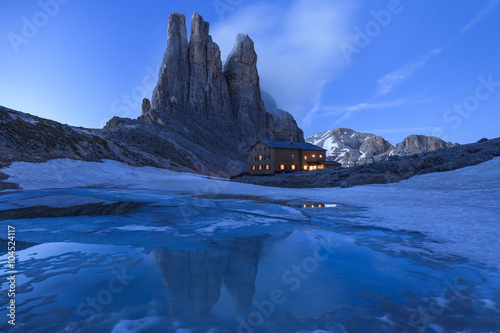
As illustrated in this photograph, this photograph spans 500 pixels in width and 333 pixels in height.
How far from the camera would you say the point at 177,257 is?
4.63 meters

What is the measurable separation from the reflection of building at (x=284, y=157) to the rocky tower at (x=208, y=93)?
37.3 m

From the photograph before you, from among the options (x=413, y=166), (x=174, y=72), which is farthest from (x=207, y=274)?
(x=174, y=72)

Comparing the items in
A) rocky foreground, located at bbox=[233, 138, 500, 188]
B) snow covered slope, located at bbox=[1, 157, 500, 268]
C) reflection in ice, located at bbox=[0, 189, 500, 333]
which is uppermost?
rocky foreground, located at bbox=[233, 138, 500, 188]

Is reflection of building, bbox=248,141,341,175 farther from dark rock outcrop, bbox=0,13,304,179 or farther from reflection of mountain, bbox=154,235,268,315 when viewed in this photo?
reflection of mountain, bbox=154,235,268,315

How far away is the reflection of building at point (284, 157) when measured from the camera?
49897 millimetres

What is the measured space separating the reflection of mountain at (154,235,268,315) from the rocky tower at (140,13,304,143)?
7895 centimetres

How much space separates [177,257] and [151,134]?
67.1 meters

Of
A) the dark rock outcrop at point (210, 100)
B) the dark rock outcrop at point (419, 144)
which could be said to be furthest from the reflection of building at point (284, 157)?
the dark rock outcrop at point (419, 144)

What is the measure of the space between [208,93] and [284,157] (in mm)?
62049

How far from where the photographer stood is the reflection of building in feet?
164

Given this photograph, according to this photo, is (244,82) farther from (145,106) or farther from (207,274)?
(207,274)

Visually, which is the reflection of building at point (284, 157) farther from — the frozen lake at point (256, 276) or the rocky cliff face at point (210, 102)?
the frozen lake at point (256, 276)

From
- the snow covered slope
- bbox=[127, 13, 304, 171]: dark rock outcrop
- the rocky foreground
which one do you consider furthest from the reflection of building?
the snow covered slope

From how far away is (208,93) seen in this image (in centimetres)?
9919
